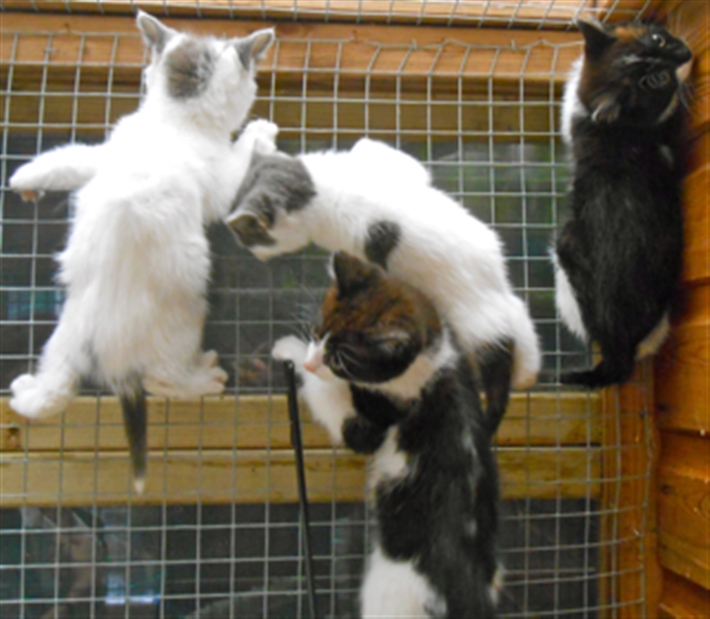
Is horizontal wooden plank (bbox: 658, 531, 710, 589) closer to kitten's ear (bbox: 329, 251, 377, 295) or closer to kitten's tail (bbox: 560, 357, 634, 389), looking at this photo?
kitten's tail (bbox: 560, 357, 634, 389)

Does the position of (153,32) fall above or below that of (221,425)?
above

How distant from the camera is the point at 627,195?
63.4 inches

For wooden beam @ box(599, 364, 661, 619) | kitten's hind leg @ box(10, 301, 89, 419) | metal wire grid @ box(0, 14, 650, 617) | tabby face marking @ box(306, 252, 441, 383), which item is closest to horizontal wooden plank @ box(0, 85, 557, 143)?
metal wire grid @ box(0, 14, 650, 617)

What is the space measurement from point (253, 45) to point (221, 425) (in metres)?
1.02

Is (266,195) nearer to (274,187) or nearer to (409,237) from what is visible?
(274,187)

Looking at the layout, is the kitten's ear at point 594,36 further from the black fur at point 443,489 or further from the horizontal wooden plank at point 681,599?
the horizontal wooden plank at point 681,599

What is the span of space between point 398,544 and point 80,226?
3.50 ft

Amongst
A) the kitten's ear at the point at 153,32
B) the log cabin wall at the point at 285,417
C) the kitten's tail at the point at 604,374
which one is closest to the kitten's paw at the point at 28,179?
the log cabin wall at the point at 285,417

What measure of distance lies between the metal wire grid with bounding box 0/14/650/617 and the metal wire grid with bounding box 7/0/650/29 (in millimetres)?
93

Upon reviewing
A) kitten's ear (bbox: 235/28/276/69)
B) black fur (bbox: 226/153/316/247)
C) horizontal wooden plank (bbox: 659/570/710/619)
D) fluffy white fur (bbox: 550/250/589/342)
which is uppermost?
kitten's ear (bbox: 235/28/276/69)

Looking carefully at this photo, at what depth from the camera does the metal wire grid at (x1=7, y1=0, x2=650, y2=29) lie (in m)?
1.72

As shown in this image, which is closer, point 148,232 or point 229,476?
point 148,232

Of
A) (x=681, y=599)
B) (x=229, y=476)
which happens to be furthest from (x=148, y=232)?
(x=681, y=599)

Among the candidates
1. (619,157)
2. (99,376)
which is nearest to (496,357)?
(619,157)
